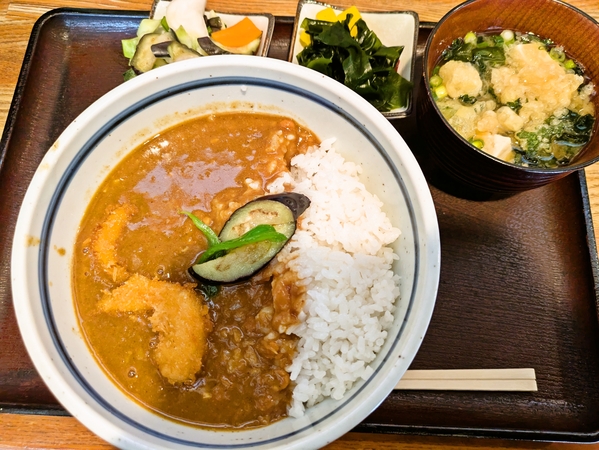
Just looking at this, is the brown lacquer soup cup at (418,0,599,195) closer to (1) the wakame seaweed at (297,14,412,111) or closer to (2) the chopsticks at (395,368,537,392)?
(1) the wakame seaweed at (297,14,412,111)

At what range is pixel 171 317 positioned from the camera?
195 centimetres

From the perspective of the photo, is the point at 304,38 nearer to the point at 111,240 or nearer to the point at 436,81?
the point at 436,81

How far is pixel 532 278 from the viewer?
230 centimetres

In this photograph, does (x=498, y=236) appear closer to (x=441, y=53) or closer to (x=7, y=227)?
(x=441, y=53)

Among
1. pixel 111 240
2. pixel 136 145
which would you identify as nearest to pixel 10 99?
pixel 136 145

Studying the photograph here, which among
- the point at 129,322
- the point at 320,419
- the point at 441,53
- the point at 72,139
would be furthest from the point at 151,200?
the point at 441,53

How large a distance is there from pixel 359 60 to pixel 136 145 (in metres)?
1.39

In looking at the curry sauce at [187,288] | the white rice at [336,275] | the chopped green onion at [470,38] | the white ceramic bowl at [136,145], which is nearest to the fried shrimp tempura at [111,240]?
the curry sauce at [187,288]

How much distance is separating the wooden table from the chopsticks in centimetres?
29

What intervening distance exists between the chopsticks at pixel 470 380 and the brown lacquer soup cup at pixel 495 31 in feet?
3.08

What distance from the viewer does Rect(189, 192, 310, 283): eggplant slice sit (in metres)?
2.02

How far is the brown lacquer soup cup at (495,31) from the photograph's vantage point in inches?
81.2

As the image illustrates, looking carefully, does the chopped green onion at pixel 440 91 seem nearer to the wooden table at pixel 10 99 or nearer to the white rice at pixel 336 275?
the white rice at pixel 336 275

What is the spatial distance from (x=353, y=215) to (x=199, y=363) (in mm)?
1037
